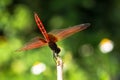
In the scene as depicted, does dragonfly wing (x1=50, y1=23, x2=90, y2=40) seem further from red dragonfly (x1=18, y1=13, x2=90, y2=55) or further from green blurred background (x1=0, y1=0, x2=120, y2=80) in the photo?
green blurred background (x1=0, y1=0, x2=120, y2=80)

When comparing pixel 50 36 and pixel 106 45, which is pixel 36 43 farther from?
pixel 106 45

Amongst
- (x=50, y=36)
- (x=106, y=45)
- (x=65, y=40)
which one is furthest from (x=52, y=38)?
(x=65, y=40)

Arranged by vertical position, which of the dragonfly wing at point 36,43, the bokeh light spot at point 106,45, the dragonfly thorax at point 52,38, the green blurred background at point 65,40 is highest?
the green blurred background at point 65,40

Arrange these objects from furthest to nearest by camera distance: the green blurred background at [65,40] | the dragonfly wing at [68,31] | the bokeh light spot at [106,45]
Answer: the green blurred background at [65,40] < the bokeh light spot at [106,45] < the dragonfly wing at [68,31]

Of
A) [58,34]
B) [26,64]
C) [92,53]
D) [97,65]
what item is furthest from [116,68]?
[58,34]

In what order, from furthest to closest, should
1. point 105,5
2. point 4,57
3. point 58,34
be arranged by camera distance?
point 105,5
point 4,57
point 58,34

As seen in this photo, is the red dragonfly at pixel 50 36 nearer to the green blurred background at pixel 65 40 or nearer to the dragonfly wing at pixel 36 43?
the dragonfly wing at pixel 36 43

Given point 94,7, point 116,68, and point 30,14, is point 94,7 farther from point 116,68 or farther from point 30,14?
point 116,68

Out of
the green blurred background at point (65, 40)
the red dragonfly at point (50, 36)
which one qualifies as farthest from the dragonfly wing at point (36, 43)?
the green blurred background at point (65, 40)
